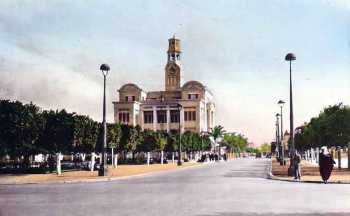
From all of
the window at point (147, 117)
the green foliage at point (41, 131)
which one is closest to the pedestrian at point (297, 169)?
the green foliage at point (41, 131)

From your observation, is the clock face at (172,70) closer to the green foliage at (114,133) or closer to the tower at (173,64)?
the tower at (173,64)

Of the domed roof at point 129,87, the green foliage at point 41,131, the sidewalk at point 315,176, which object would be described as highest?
the domed roof at point 129,87

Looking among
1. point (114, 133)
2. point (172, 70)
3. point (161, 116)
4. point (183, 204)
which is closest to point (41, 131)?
point (114, 133)

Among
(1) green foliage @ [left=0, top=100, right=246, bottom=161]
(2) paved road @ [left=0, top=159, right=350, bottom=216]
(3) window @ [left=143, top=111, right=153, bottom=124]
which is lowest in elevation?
(2) paved road @ [left=0, top=159, right=350, bottom=216]

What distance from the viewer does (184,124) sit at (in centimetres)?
15300

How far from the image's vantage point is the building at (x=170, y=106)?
149625 millimetres

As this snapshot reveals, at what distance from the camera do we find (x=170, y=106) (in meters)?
153

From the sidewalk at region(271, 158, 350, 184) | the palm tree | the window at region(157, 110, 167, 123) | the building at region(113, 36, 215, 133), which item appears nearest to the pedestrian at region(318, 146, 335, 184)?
the sidewalk at region(271, 158, 350, 184)

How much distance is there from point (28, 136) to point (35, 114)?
209 cm

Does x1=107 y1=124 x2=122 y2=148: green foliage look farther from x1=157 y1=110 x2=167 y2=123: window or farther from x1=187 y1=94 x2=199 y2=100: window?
x1=157 y1=110 x2=167 y2=123: window

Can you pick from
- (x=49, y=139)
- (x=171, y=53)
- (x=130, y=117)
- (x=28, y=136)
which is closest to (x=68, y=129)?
(x=49, y=139)

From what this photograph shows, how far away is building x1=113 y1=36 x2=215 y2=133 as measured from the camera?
491ft

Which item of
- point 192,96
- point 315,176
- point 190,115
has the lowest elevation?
point 315,176

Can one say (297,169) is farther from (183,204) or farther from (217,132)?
Answer: (217,132)
